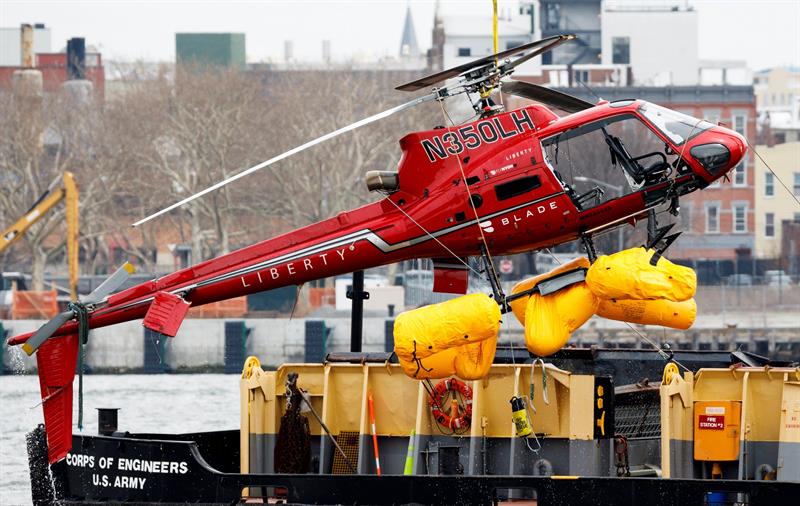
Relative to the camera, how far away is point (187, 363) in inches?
2719

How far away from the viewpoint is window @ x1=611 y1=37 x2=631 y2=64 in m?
128

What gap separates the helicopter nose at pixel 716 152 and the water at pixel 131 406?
15.8 meters

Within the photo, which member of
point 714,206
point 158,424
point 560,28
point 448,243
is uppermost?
point 560,28

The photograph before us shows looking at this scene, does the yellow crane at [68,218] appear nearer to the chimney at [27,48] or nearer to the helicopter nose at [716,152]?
the chimney at [27,48]

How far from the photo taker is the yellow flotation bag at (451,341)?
65.4 feet

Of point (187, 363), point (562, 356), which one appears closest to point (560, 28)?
point (187, 363)

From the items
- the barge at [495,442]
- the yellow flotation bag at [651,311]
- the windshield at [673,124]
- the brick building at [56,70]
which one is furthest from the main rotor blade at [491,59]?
the brick building at [56,70]

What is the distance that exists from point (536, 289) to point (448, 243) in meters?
1.23

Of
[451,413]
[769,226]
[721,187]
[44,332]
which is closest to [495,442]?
[451,413]

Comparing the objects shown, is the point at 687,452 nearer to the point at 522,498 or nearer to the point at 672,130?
the point at 522,498

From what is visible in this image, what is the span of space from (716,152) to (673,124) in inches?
25.2

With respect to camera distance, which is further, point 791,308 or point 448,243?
point 791,308

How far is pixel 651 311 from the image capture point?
20.5 meters

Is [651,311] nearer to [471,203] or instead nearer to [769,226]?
[471,203]
